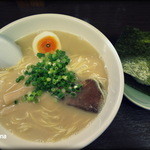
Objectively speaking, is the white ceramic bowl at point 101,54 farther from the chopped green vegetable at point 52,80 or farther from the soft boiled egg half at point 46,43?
the chopped green vegetable at point 52,80

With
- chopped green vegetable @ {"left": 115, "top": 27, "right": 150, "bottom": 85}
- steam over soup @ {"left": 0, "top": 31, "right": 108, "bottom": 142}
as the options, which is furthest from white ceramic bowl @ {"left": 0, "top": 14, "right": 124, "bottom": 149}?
chopped green vegetable @ {"left": 115, "top": 27, "right": 150, "bottom": 85}

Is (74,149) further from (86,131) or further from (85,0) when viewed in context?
(85,0)

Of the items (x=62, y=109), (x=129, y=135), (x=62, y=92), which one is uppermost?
(x=62, y=92)

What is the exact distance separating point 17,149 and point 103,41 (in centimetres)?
102

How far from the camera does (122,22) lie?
2.42 metres

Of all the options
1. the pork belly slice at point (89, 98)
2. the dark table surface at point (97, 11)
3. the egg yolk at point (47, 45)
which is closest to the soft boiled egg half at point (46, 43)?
the egg yolk at point (47, 45)

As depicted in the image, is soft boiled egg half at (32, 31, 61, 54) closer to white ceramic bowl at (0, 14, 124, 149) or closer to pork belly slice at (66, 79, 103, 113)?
white ceramic bowl at (0, 14, 124, 149)

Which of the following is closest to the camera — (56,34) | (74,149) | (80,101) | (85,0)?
(74,149)

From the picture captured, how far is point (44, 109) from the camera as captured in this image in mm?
1662

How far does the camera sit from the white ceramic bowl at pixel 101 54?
144cm

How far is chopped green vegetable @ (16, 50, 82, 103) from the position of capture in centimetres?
164

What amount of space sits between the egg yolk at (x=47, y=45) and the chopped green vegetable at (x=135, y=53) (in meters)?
0.58

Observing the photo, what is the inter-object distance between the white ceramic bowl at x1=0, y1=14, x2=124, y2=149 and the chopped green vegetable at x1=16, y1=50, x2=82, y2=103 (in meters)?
0.27

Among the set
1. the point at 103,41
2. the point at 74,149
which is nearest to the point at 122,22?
the point at 103,41
